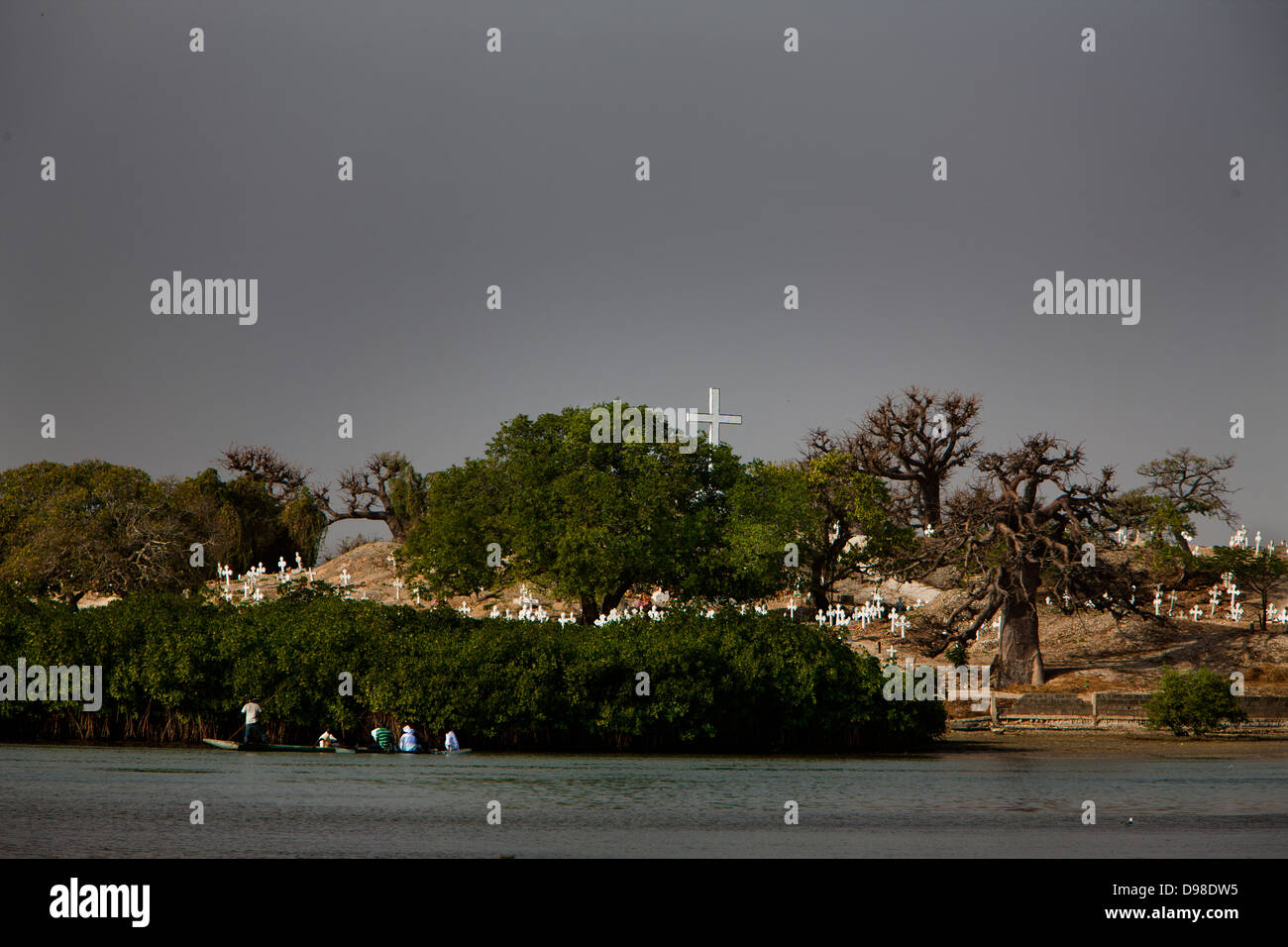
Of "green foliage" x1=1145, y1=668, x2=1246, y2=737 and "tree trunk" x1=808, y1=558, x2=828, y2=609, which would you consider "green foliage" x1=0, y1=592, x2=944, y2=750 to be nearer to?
"green foliage" x1=1145, y1=668, x2=1246, y2=737

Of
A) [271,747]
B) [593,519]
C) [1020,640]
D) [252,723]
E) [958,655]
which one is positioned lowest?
[271,747]

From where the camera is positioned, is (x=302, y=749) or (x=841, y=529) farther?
(x=841, y=529)

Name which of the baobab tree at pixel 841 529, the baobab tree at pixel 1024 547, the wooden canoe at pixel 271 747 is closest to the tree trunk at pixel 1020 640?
the baobab tree at pixel 1024 547

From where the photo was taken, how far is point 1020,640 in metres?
52.5

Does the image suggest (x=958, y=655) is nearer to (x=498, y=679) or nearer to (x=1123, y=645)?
(x=1123, y=645)

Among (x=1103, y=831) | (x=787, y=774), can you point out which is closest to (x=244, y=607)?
(x=787, y=774)

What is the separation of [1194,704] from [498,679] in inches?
909

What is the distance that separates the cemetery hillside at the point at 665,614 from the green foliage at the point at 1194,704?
0.28ft

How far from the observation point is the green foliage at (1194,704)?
148 ft

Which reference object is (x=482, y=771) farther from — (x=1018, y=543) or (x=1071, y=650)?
(x=1071, y=650)

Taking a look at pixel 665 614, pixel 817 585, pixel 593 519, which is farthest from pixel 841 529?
pixel 665 614

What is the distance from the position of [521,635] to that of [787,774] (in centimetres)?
1174

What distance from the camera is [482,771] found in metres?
35.6

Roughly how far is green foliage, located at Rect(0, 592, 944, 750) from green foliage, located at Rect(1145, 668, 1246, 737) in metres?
7.65
